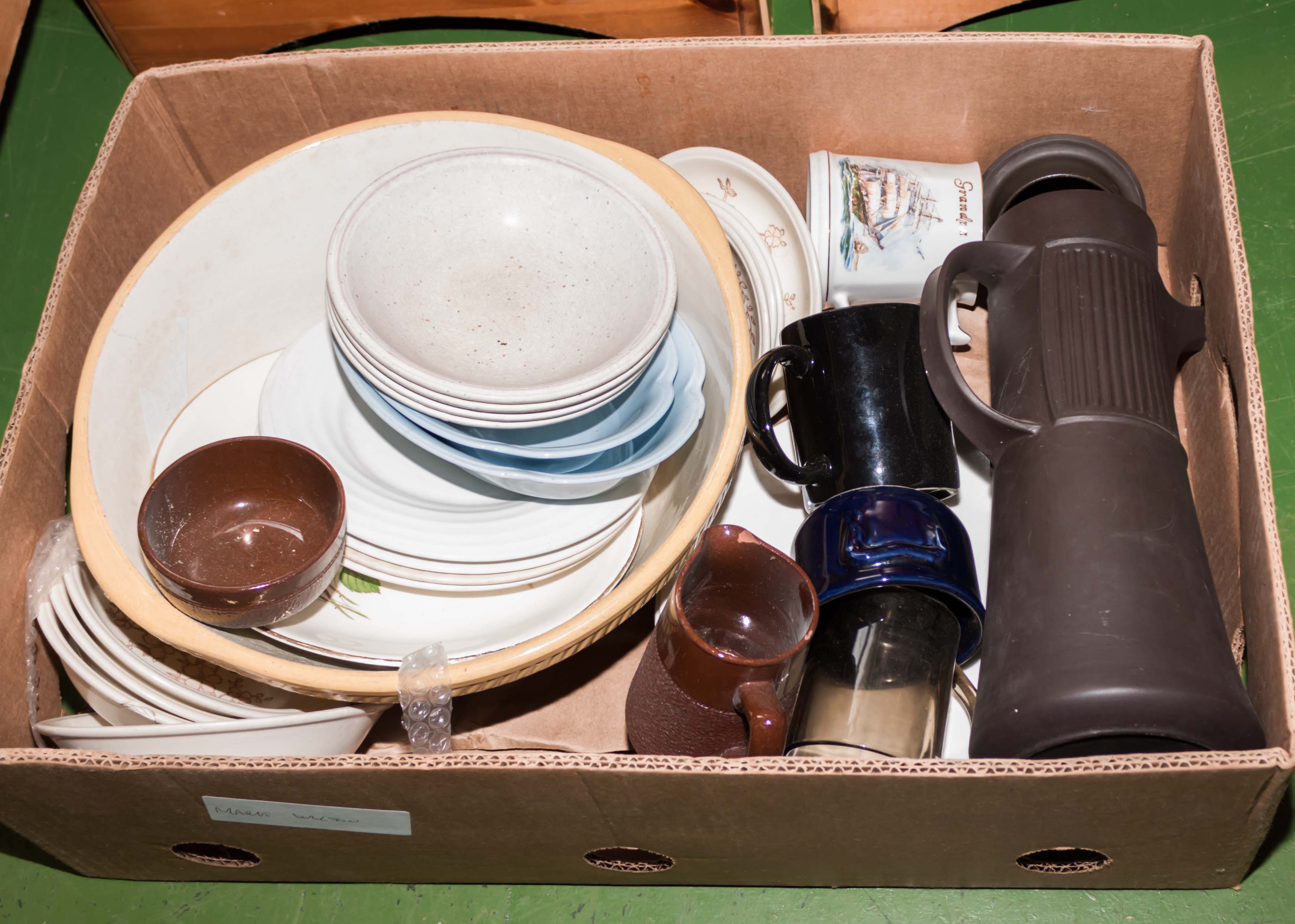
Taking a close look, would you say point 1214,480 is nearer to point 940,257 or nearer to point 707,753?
point 940,257

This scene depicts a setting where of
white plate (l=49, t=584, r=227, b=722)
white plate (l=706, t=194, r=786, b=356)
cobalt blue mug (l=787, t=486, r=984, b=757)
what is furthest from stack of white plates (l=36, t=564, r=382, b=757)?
white plate (l=706, t=194, r=786, b=356)

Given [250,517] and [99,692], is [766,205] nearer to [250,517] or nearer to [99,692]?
[250,517]

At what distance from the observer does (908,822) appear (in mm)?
693

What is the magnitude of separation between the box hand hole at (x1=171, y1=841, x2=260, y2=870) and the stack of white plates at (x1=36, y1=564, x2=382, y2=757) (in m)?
0.12

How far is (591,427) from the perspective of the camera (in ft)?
2.62

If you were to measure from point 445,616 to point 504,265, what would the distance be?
0.89 ft

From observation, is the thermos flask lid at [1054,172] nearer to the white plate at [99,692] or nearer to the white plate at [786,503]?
the white plate at [786,503]

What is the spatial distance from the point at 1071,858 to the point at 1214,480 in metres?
0.31

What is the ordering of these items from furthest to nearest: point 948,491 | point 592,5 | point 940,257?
point 592,5 < point 940,257 < point 948,491

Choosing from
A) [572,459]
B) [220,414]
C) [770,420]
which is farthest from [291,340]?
[770,420]

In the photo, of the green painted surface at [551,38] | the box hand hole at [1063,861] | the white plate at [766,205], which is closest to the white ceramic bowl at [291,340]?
the white plate at [766,205]

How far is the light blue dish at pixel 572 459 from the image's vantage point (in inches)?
28.8

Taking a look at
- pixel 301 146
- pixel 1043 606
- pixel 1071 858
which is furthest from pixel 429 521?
pixel 1071 858

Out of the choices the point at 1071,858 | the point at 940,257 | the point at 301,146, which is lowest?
the point at 1071,858
